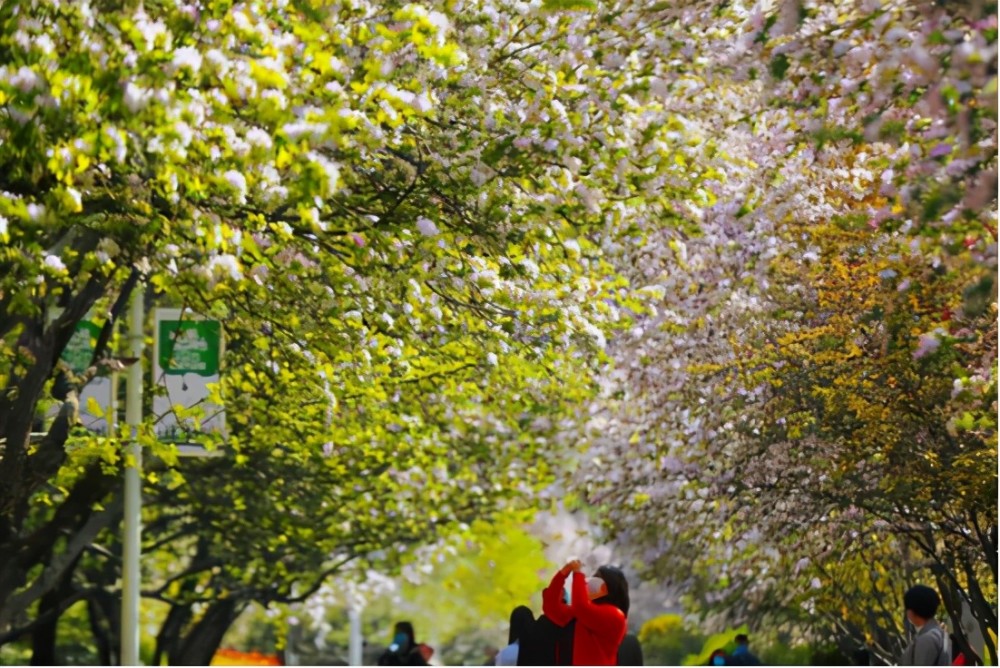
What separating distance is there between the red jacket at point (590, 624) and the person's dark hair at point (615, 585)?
55mm

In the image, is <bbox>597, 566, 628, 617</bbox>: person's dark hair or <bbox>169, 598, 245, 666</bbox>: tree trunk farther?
<bbox>169, 598, 245, 666</bbox>: tree trunk

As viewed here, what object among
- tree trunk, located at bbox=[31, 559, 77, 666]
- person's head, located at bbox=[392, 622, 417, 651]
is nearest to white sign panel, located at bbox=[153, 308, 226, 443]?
person's head, located at bbox=[392, 622, 417, 651]

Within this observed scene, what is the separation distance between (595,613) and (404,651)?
27.4 feet

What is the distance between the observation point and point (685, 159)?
543 inches

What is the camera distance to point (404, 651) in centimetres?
1816

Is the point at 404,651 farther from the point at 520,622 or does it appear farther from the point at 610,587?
the point at 610,587

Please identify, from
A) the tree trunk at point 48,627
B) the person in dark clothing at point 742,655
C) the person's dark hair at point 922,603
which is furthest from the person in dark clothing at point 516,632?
the tree trunk at point 48,627

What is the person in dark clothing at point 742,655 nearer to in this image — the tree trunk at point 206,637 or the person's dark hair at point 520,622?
the tree trunk at point 206,637

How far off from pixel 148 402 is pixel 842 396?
27.9ft

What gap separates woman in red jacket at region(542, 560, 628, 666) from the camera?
10078mm

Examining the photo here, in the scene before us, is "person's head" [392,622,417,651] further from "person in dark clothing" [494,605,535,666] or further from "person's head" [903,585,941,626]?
"person in dark clothing" [494,605,535,666]

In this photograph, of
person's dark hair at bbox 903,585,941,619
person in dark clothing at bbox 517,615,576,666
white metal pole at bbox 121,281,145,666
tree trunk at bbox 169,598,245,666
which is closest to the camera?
person in dark clothing at bbox 517,615,576,666

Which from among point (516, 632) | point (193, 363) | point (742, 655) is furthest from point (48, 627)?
point (516, 632)

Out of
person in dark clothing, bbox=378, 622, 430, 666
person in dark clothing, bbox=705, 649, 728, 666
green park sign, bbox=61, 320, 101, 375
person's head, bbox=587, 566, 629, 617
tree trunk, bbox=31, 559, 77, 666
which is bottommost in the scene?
person's head, bbox=587, 566, 629, 617
